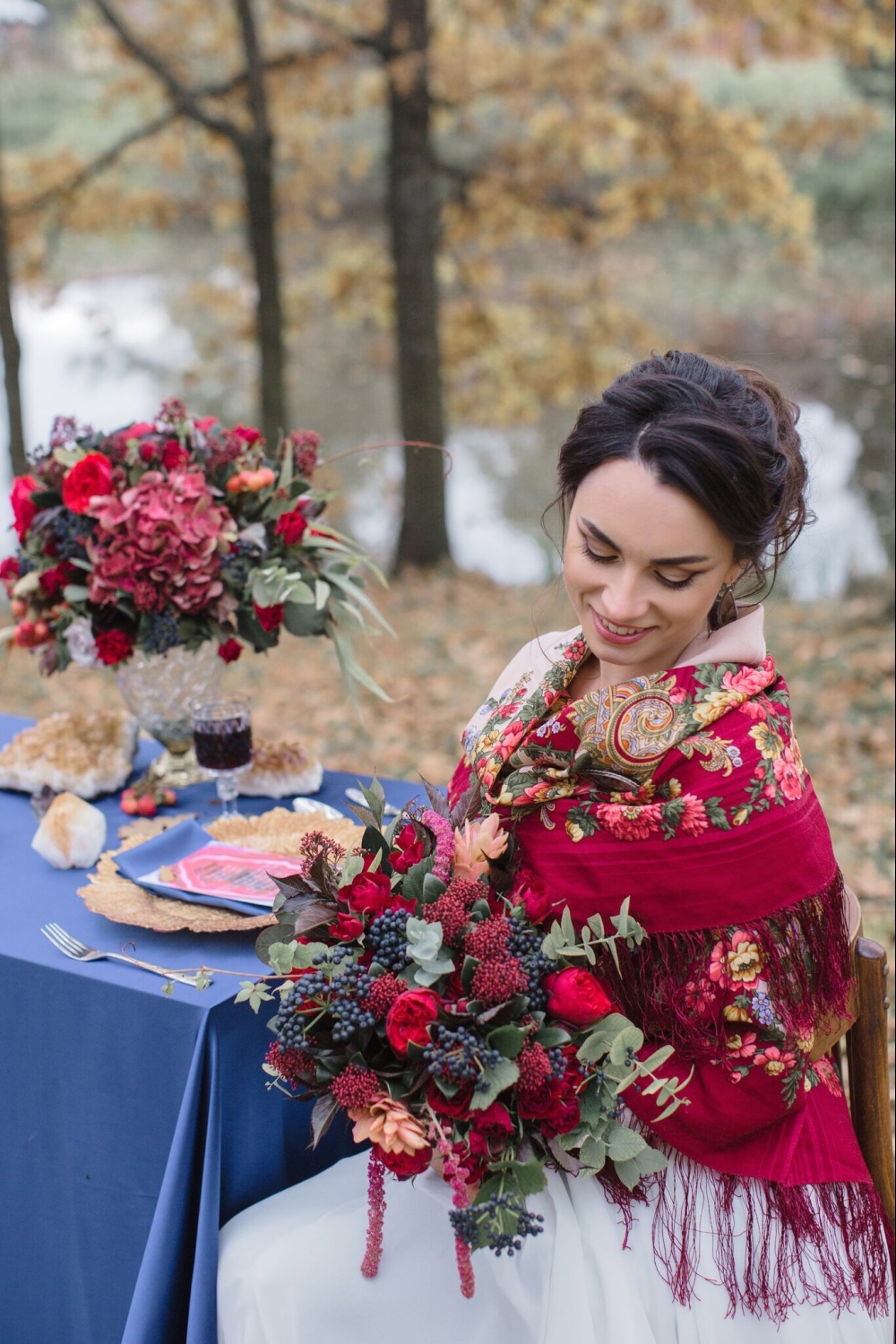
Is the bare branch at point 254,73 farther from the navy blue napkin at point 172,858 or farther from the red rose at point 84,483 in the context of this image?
the navy blue napkin at point 172,858

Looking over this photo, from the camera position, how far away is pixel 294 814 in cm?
225

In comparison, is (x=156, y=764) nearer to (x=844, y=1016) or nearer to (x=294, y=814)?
(x=294, y=814)

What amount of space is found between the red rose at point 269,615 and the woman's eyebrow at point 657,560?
88 centimetres

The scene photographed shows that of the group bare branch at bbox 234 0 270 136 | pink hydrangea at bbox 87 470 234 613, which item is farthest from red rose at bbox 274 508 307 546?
bare branch at bbox 234 0 270 136

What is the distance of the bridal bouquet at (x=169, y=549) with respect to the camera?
2244 millimetres

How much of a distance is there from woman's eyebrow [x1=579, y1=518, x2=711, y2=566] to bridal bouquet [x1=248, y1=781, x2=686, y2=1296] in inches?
15.8

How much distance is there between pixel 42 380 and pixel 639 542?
1211 cm

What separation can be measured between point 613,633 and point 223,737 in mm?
843

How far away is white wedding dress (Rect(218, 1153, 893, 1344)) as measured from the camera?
146 centimetres

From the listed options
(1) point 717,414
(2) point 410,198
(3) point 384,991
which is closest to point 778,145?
(2) point 410,198

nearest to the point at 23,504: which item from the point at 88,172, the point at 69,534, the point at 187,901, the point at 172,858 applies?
A: the point at 69,534

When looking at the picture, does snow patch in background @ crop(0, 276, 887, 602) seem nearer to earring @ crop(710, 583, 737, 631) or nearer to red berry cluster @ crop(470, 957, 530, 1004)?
earring @ crop(710, 583, 737, 631)

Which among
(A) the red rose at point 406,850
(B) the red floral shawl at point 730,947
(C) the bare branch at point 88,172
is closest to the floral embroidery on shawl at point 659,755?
(B) the red floral shawl at point 730,947

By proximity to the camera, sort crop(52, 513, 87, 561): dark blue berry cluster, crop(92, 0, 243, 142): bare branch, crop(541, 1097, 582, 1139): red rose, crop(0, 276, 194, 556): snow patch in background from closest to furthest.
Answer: crop(541, 1097, 582, 1139): red rose → crop(52, 513, 87, 561): dark blue berry cluster → crop(92, 0, 243, 142): bare branch → crop(0, 276, 194, 556): snow patch in background
